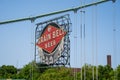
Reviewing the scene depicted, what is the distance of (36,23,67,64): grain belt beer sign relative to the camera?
34281 millimetres

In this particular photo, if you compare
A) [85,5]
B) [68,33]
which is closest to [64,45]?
[68,33]

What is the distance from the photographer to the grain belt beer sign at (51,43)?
34.3 metres

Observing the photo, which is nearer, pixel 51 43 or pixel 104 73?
pixel 51 43

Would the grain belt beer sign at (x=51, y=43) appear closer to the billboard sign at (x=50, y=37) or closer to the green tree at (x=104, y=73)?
the billboard sign at (x=50, y=37)

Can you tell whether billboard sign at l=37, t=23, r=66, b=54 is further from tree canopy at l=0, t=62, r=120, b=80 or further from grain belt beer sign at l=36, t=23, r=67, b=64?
tree canopy at l=0, t=62, r=120, b=80

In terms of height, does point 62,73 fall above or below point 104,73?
above

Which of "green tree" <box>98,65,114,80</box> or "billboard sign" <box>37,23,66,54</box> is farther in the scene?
"green tree" <box>98,65,114,80</box>

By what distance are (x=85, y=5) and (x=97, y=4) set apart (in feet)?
1.91

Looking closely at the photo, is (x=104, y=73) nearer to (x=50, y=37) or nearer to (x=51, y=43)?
(x=51, y=43)

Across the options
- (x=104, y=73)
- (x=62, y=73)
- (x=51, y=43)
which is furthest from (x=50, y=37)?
(x=104, y=73)

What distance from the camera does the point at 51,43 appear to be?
3603cm

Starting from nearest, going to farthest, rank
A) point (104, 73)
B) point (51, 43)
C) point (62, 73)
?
1. point (62, 73)
2. point (51, 43)
3. point (104, 73)

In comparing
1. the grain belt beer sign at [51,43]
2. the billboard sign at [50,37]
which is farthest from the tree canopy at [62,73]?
the billboard sign at [50,37]

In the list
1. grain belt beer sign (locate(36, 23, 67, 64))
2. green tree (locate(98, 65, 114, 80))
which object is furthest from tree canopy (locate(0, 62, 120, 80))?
grain belt beer sign (locate(36, 23, 67, 64))
